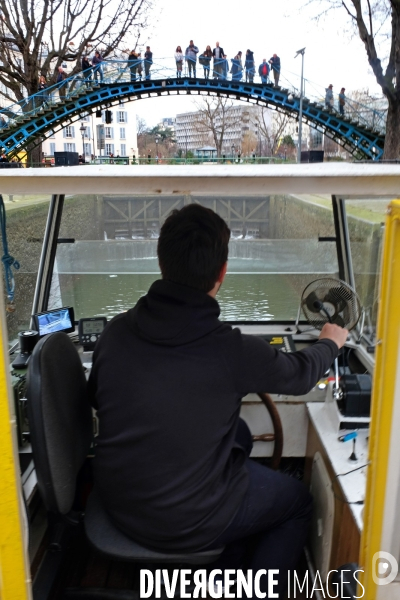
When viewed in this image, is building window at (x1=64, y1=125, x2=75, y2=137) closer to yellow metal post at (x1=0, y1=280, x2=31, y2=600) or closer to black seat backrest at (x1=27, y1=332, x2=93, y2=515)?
black seat backrest at (x1=27, y1=332, x2=93, y2=515)

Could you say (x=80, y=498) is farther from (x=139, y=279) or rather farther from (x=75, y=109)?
(x=75, y=109)

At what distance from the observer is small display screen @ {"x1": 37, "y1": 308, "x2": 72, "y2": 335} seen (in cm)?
306

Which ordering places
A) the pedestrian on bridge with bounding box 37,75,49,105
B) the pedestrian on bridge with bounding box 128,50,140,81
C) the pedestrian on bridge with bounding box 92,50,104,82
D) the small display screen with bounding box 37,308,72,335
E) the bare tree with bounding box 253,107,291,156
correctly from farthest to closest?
the bare tree with bounding box 253,107,291,156, the pedestrian on bridge with bounding box 128,50,140,81, the pedestrian on bridge with bounding box 92,50,104,82, the pedestrian on bridge with bounding box 37,75,49,105, the small display screen with bounding box 37,308,72,335

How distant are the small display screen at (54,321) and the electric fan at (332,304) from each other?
1536 mm

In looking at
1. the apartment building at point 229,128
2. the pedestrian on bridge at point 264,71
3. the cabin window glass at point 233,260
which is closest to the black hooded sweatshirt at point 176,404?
the cabin window glass at point 233,260

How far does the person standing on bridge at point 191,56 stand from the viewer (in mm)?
31966

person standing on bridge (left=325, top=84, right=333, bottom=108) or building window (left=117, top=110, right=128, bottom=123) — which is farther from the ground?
building window (left=117, top=110, right=128, bottom=123)

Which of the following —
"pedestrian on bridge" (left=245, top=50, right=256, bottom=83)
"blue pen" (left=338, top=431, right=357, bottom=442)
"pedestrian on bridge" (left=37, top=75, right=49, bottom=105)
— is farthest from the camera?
"pedestrian on bridge" (left=245, top=50, right=256, bottom=83)

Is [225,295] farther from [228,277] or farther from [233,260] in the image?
[233,260]

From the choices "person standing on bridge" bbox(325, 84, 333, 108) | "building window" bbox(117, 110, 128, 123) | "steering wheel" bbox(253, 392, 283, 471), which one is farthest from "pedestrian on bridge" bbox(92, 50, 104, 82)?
"building window" bbox(117, 110, 128, 123)

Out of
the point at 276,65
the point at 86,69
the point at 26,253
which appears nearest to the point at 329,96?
the point at 276,65

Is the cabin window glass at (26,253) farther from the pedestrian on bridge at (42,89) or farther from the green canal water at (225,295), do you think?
the pedestrian on bridge at (42,89)

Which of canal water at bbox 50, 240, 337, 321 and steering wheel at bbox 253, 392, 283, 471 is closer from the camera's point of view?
steering wheel at bbox 253, 392, 283, 471

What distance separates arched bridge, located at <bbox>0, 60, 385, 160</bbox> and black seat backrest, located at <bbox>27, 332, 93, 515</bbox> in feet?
84.9
